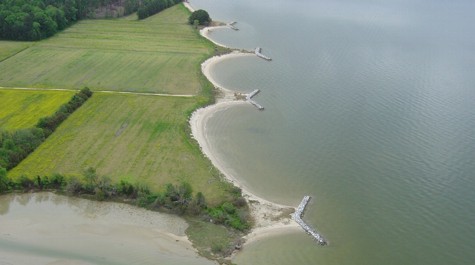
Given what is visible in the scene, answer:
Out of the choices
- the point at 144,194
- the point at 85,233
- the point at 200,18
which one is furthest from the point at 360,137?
the point at 200,18

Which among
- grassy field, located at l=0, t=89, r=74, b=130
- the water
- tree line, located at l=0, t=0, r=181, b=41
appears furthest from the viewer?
tree line, located at l=0, t=0, r=181, b=41

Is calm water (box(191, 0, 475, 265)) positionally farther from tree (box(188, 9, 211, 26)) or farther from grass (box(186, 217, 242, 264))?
tree (box(188, 9, 211, 26))

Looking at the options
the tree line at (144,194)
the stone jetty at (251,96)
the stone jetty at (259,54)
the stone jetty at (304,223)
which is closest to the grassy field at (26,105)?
the tree line at (144,194)

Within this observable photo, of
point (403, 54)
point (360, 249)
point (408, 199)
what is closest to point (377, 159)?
point (408, 199)

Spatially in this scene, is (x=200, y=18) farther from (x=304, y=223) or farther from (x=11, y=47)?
(x=304, y=223)

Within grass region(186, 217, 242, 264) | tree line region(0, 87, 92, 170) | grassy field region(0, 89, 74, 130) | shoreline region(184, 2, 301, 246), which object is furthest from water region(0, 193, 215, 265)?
grassy field region(0, 89, 74, 130)

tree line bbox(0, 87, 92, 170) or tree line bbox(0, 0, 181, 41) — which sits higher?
tree line bbox(0, 0, 181, 41)
